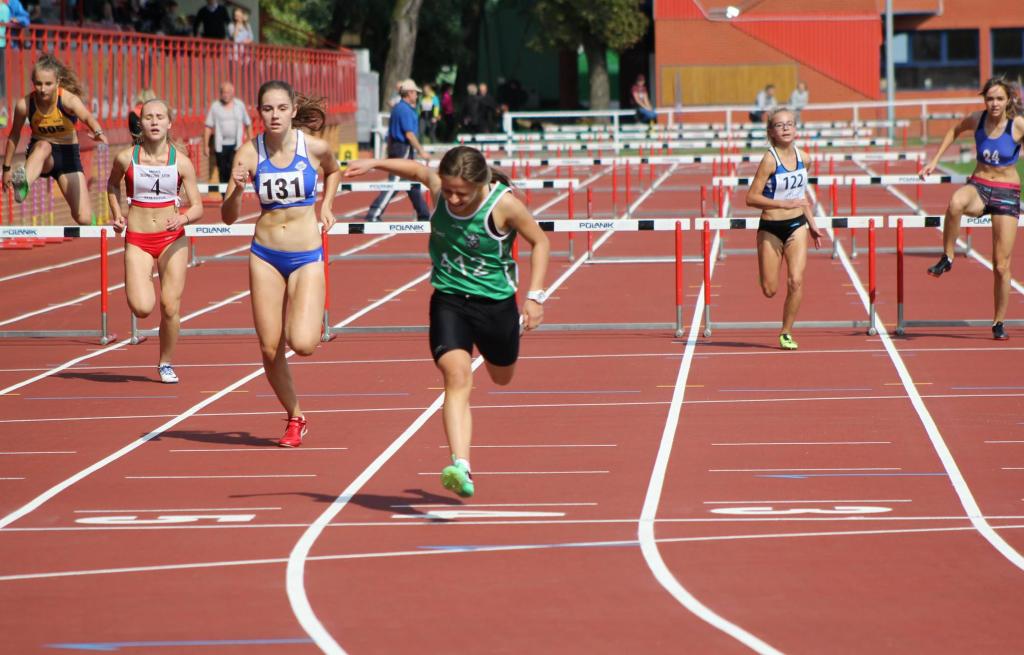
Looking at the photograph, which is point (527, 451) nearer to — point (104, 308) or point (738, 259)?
point (104, 308)

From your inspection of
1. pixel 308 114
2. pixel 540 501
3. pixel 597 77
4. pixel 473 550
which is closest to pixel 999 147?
pixel 308 114

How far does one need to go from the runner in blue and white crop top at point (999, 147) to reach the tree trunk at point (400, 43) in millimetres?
37484

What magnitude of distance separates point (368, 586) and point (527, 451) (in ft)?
10.2

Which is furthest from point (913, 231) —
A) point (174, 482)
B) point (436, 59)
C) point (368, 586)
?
point (436, 59)

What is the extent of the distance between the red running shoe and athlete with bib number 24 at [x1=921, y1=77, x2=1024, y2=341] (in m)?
6.08

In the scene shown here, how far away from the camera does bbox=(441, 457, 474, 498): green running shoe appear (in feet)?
25.6

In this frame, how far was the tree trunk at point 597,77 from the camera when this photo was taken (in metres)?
59.7

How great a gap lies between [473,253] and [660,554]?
1.70m

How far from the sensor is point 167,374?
41.6 ft

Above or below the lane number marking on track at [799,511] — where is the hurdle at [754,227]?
above

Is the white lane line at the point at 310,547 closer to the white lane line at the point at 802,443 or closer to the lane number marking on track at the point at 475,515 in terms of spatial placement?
the lane number marking on track at the point at 475,515

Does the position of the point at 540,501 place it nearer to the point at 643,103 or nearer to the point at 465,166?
the point at 465,166

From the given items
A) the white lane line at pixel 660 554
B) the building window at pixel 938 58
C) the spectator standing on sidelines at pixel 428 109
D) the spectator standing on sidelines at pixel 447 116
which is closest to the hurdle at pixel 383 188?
the white lane line at pixel 660 554

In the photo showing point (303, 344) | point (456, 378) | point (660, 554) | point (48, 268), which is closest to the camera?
point (660, 554)
